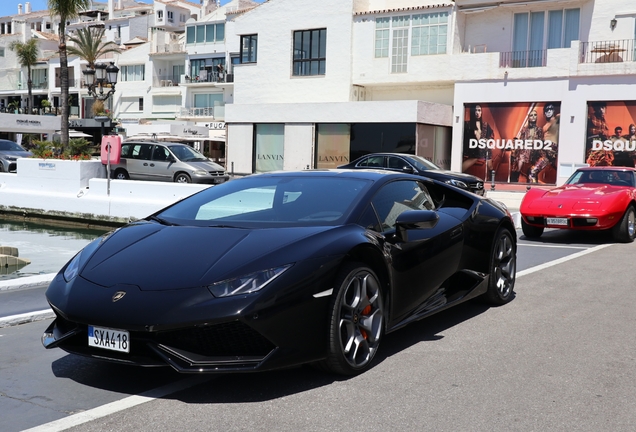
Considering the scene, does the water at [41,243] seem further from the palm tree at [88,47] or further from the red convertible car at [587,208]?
the palm tree at [88,47]

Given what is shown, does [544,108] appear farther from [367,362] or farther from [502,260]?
[367,362]

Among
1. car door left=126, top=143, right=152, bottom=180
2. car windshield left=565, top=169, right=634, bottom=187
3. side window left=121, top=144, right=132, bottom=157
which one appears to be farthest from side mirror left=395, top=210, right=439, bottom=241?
side window left=121, top=144, right=132, bottom=157

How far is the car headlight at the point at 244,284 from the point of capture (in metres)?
4.04

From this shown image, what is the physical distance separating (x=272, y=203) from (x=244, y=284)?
1.38 m

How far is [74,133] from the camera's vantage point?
51.2m

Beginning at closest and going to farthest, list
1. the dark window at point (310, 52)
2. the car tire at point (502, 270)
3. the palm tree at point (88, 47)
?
the car tire at point (502, 270), the dark window at point (310, 52), the palm tree at point (88, 47)

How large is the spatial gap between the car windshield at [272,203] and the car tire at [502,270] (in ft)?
6.26

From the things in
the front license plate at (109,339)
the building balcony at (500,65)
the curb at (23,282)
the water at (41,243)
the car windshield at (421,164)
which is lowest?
the water at (41,243)

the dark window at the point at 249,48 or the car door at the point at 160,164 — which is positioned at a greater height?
the dark window at the point at 249,48

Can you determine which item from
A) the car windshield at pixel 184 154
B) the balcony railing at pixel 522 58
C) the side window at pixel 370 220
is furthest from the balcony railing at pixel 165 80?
the side window at pixel 370 220

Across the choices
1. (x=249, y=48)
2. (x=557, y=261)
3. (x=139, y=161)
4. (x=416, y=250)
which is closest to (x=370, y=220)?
(x=416, y=250)

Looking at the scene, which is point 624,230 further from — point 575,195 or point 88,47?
point 88,47

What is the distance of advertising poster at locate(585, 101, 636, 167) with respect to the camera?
30656 millimetres

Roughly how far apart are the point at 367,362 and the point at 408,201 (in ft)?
5.01
